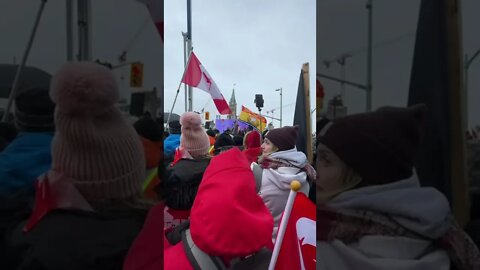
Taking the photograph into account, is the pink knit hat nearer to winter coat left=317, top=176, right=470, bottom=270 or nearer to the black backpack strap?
winter coat left=317, top=176, right=470, bottom=270

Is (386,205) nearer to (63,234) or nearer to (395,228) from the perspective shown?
(395,228)

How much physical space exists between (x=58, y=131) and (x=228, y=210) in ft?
2.12

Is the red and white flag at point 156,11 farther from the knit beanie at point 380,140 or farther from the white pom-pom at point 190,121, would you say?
the white pom-pom at point 190,121

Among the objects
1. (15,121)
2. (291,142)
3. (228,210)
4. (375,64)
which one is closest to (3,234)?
(15,121)

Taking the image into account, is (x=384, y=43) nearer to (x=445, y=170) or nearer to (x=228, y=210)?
(x=445, y=170)

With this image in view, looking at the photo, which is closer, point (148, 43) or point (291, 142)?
point (148, 43)

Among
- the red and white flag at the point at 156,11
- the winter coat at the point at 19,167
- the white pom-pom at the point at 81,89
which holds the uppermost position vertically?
the red and white flag at the point at 156,11

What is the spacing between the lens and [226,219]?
125cm

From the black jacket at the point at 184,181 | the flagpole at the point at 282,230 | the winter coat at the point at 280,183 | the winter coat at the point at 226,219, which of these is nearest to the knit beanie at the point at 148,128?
the winter coat at the point at 226,219

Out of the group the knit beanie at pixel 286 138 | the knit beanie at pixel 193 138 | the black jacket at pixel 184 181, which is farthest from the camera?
the knit beanie at pixel 193 138

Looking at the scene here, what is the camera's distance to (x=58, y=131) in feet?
2.45

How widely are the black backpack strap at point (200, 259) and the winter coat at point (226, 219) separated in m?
0.01

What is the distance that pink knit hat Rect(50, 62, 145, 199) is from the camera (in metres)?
0.74

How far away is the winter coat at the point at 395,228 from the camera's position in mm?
764
